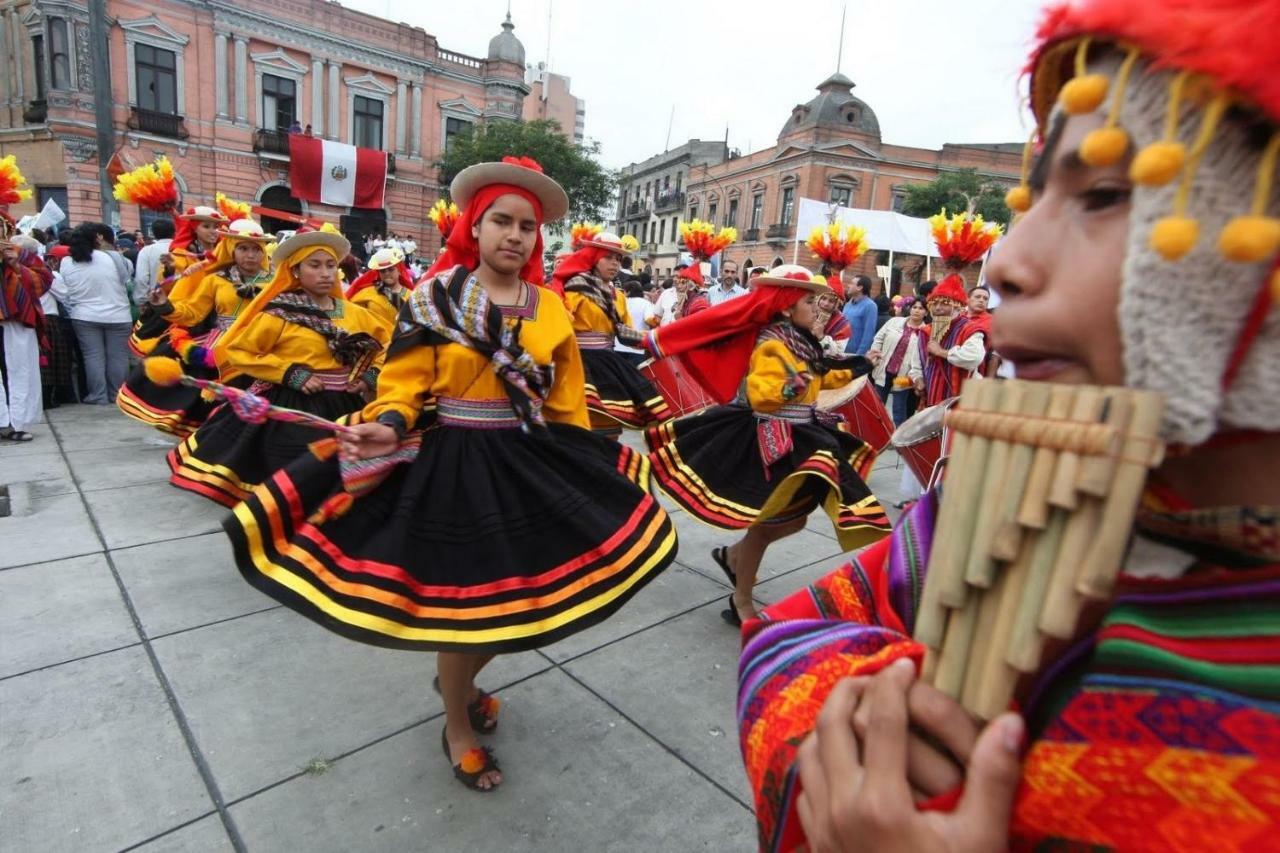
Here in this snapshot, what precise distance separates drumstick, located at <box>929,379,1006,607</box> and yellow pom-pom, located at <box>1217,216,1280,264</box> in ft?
0.73

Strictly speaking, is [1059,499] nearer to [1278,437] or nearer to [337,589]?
[1278,437]

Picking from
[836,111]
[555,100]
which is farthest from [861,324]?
[555,100]

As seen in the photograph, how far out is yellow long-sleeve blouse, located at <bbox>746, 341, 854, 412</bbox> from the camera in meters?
3.86

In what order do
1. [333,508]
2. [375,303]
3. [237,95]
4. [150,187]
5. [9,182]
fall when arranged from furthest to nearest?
[237,95] → [150,187] → [375,303] → [9,182] → [333,508]

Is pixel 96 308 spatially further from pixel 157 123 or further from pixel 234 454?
pixel 157 123

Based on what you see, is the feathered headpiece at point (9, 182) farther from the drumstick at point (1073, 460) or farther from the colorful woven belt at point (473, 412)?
the drumstick at point (1073, 460)

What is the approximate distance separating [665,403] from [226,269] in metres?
3.92

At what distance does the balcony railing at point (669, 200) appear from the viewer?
5509 cm

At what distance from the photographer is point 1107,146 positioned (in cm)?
73

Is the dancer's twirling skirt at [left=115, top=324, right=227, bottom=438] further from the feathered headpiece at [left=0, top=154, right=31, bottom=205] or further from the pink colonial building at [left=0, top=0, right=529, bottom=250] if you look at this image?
the pink colonial building at [left=0, top=0, right=529, bottom=250]

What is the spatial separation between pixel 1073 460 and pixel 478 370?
230 centimetres

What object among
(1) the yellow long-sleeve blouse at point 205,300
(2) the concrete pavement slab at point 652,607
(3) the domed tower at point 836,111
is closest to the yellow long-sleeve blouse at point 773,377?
(2) the concrete pavement slab at point 652,607

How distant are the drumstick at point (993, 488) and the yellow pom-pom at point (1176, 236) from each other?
173mm

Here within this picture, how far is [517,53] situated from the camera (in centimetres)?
→ 3409
